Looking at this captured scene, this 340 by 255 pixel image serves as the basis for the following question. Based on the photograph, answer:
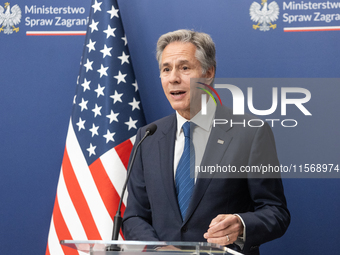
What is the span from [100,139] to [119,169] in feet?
0.73

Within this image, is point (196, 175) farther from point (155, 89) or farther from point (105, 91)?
point (155, 89)

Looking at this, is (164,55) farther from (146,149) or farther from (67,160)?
(67,160)

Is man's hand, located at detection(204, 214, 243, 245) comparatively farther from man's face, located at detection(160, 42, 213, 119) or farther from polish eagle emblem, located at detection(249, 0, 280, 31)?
polish eagle emblem, located at detection(249, 0, 280, 31)

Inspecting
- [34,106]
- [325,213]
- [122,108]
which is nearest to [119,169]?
[122,108]

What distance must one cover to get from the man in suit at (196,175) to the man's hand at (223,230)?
2cm

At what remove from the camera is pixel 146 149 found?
6.25 feet

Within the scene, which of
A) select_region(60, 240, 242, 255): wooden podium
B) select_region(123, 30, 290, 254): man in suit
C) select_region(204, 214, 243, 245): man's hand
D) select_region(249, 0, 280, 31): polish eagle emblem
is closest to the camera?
select_region(60, 240, 242, 255): wooden podium

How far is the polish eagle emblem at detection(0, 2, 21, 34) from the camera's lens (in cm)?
277

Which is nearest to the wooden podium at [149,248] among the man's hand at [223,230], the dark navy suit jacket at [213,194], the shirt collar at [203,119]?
the man's hand at [223,230]

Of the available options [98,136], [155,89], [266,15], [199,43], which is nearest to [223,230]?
[199,43]

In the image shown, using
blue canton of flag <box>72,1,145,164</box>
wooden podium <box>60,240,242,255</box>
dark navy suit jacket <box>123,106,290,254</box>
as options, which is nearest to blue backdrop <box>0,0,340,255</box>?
blue canton of flag <box>72,1,145,164</box>

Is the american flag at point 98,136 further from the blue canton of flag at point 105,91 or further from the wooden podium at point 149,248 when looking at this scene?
the wooden podium at point 149,248

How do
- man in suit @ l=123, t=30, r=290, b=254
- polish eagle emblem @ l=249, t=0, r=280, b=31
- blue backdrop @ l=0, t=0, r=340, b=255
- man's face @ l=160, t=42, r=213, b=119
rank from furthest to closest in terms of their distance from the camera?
polish eagle emblem @ l=249, t=0, r=280, b=31 < blue backdrop @ l=0, t=0, r=340, b=255 < man's face @ l=160, t=42, r=213, b=119 < man in suit @ l=123, t=30, r=290, b=254

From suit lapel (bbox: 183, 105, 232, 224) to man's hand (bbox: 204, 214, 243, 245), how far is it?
275mm
